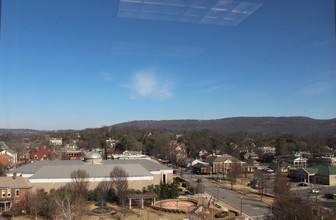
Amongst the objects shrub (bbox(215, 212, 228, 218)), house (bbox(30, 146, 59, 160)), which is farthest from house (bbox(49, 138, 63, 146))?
shrub (bbox(215, 212, 228, 218))

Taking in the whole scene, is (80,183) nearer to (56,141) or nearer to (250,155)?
(250,155)

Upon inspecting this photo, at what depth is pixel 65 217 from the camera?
5.86 m

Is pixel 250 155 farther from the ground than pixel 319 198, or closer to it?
farther from the ground

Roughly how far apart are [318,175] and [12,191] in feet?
33.2

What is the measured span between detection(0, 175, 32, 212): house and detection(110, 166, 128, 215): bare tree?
2072 millimetres

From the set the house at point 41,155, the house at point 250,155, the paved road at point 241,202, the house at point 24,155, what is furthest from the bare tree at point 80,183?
the house at point 250,155

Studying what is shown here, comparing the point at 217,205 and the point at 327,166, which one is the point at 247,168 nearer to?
the point at 327,166

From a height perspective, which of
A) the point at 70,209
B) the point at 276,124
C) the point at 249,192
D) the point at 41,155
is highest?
the point at 276,124

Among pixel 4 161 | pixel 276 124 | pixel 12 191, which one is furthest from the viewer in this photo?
pixel 4 161

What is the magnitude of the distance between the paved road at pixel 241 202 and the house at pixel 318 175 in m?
3.48

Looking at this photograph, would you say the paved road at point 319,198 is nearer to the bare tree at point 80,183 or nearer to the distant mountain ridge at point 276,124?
the distant mountain ridge at point 276,124

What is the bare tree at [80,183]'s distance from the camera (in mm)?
8469

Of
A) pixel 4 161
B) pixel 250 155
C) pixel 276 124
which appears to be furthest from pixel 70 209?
pixel 250 155

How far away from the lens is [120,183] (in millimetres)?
8883
